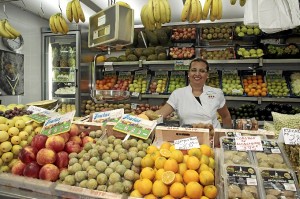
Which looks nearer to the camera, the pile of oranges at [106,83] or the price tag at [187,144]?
the price tag at [187,144]

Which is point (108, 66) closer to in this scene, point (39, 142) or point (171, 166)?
point (39, 142)

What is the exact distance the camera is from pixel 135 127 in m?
1.83

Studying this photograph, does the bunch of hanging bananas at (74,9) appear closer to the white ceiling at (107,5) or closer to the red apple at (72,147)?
the white ceiling at (107,5)

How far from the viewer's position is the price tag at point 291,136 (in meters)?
1.52

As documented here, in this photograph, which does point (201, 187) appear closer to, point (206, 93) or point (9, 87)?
point (206, 93)

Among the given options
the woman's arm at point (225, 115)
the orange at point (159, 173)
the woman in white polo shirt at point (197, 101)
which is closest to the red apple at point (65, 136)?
Answer: the orange at point (159, 173)

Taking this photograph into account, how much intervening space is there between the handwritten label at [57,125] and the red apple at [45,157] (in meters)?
0.24

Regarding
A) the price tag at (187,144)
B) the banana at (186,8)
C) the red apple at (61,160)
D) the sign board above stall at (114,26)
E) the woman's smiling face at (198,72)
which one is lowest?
the red apple at (61,160)

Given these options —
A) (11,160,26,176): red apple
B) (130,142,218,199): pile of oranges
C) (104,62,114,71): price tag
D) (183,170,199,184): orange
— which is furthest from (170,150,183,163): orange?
(104,62,114,71): price tag

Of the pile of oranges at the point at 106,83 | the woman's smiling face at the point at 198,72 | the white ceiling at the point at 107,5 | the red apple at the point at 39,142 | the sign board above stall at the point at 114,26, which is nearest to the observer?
the red apple at the point at 39,142

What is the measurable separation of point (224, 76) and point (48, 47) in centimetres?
384

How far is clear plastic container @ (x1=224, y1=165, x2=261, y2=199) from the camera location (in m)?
1.18

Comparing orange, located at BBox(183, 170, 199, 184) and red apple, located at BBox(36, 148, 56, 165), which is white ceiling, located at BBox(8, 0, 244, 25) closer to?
red apple, located at BBox(36, 148, 56, 165)

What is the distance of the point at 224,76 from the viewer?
15.4ft
